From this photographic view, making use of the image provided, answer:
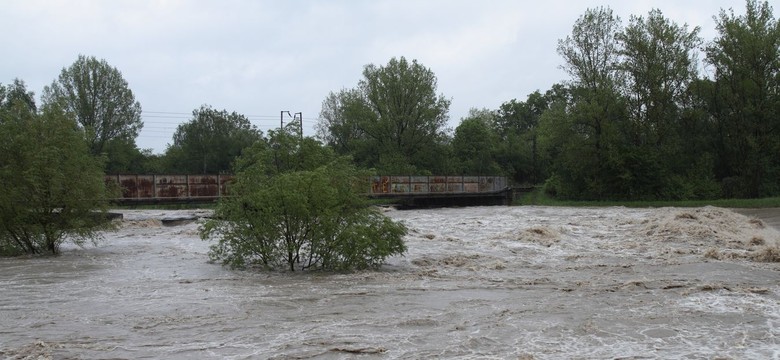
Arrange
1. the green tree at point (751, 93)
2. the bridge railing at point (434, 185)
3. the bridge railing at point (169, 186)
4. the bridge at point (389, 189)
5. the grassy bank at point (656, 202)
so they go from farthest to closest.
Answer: the bridge railing at point (434, 185)
the green tree at point (751, 93)
the grassy bank at point (656, 202)
the bridge at point (389, 189)
the bridge railing at point (169, 186)

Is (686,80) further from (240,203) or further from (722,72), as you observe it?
(240,203)

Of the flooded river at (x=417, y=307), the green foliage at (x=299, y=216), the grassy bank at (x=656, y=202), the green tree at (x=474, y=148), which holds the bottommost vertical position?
the flooded river at (x=417, y=307)

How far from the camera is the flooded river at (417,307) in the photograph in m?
8.36

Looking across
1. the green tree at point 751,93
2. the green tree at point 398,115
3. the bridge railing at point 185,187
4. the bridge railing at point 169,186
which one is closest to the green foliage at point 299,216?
the bridge railing at point 185,187

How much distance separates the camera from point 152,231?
32156mm

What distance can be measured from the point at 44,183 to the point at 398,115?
56323 mm

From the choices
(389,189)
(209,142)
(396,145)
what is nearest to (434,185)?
(389,189)

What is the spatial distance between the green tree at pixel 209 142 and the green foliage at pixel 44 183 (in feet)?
222

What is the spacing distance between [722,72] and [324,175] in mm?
51513

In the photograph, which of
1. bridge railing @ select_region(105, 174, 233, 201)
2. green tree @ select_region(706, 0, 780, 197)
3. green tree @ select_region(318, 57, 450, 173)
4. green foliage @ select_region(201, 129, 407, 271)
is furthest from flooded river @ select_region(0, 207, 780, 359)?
green tree @ select_region(318, 57, 450, 173)

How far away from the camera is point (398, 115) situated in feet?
243

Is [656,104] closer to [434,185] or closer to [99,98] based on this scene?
[434,185]

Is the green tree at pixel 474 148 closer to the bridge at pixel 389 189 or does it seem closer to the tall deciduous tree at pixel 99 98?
the bridge at pixel 389 189

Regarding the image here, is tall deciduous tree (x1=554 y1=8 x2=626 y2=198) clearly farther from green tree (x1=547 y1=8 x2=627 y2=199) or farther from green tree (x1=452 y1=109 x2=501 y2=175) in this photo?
green tree (x1=452 y1=109 x2=501 y2=175)
